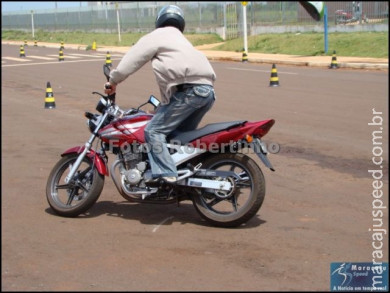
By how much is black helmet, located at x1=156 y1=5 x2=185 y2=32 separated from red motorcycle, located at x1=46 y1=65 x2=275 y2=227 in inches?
26.8

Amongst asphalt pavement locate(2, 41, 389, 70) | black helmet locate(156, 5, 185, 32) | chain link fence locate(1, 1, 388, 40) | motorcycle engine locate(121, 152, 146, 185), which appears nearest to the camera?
black helmet locate(156, 5, 185, 32)

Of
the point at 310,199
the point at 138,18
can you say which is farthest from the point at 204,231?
the point at 138,18

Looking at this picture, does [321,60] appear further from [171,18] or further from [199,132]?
[199,132]

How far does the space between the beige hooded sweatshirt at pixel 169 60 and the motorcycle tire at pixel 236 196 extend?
0.73 meters

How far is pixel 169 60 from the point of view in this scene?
575 centimetres

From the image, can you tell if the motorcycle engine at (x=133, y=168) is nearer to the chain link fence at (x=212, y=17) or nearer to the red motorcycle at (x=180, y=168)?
the red motorcycle at (x=180, y=168)

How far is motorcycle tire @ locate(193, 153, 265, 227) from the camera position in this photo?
583 cm

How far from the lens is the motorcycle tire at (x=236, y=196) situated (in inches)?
229

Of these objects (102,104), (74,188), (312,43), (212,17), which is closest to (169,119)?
(102,104)

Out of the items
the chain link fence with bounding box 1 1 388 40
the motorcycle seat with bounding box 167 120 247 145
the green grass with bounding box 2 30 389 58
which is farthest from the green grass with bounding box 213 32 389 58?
the motorcycle seat with bounding box 167 120 247 145

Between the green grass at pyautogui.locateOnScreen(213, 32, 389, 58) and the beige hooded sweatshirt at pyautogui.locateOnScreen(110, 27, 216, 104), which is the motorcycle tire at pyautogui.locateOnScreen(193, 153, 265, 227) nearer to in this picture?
the beige hooded sweatshirt at pyautogui.locateOnScreen(110, 27, 216, 104)

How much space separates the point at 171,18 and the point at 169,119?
916 mm

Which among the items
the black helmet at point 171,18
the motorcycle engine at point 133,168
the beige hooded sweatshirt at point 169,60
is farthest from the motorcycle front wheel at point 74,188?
the black helmet at point 171,18

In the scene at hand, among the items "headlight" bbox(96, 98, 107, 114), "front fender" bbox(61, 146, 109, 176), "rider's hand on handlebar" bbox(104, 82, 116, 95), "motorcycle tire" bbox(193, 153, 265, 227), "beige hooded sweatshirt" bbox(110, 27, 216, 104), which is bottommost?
"motorcycle tire" bbox(193, 153, 265, 227)
